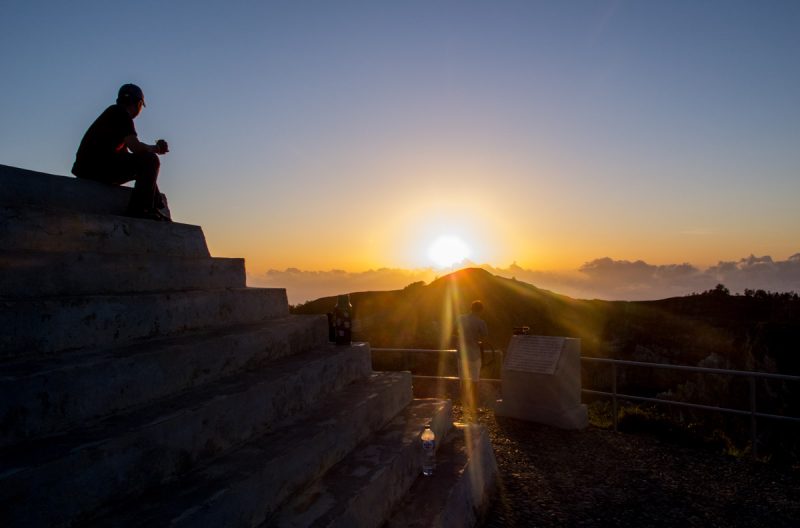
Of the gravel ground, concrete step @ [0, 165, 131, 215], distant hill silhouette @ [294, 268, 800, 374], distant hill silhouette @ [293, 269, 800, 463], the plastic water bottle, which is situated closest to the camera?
concrete step @ [0, 165, 131, 215]

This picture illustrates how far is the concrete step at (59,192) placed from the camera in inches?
165

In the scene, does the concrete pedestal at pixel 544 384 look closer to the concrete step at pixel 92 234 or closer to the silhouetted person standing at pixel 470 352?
the silhouetted person standing at pixel 470 352

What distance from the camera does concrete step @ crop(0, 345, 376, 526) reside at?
7.28 feet

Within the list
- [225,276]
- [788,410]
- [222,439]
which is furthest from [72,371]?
[788,410]

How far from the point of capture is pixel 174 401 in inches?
→ 131

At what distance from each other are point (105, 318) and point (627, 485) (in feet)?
19.3

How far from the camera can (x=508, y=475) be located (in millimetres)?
6191

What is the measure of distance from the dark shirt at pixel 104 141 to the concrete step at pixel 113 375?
6.99ft

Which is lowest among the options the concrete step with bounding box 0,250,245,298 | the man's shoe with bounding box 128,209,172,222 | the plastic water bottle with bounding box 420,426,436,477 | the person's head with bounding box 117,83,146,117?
the plastic water bottle with bounding box 420,426,436,477

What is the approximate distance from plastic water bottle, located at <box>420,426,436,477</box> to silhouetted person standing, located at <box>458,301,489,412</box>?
4.74m

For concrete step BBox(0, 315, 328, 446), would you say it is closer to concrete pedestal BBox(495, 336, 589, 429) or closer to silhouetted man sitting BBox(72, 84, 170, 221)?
silhouetted man sitting BBox(72, 84, 170, 221)

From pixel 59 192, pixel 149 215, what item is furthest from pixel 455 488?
pixel 59 192

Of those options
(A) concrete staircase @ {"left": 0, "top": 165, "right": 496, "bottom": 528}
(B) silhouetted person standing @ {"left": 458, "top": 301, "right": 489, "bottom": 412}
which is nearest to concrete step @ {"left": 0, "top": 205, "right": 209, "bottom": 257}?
(A) concrete staircase @ {"left": 0, "top": 165, "right": 496, "bottom": 528}

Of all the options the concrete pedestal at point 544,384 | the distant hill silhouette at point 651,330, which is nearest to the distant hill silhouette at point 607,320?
the distant hill silhouette at point 651,330
